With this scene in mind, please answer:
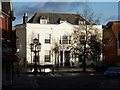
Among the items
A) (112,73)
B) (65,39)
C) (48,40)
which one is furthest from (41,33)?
(112,73)

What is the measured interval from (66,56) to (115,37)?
11.1 m

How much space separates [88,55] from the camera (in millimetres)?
49188

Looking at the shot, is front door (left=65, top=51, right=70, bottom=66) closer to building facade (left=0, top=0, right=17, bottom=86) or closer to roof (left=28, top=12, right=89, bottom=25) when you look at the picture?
roof (left=28, top=12, right=89, bottom=25)

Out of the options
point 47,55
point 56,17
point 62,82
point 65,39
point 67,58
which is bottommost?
point 62,82

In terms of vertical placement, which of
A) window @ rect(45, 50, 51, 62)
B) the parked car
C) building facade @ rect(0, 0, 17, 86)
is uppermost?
building facade @ rect(0, 0, 17, 86)

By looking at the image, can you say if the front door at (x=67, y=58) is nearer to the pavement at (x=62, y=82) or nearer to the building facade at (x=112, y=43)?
the building facade at (x=112, y=43)

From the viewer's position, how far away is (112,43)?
62406 mm

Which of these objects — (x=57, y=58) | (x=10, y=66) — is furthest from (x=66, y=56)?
(x=10, y=66)

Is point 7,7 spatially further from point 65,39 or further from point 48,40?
point 65,39

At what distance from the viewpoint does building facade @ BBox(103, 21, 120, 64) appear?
6218 cm

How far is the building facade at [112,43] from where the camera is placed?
62178mm

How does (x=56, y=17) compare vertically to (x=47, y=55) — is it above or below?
above

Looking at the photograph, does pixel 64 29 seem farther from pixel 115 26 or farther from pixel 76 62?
pixel 115 26

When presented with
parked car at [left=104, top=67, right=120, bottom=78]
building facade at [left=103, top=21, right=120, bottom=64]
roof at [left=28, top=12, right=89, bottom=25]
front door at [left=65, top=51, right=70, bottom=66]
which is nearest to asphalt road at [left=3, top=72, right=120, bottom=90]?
parked car at [left=104, top=67, right=120, bottom=78]
